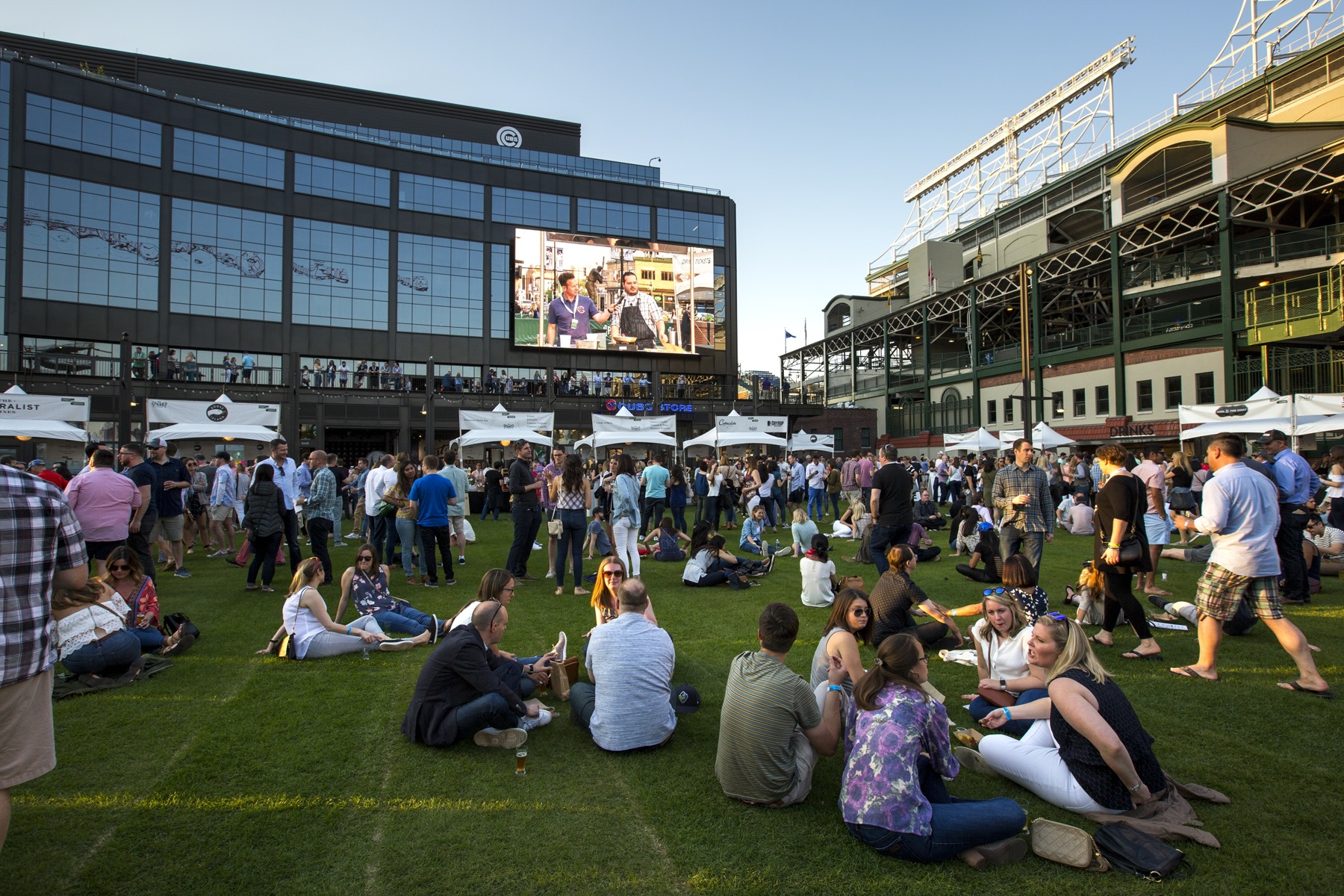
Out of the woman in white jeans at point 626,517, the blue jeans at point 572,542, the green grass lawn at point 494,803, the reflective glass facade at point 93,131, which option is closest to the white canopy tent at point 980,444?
the woman in white jeans at point 626,517

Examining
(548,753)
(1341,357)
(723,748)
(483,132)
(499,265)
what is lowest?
(548,753)

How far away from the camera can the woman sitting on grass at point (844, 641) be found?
14.1 ft

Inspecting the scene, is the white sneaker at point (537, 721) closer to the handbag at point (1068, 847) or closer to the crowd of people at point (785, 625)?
the crowd of people at point (785, 625)

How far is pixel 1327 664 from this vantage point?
230 inches

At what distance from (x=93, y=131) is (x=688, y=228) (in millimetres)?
31000

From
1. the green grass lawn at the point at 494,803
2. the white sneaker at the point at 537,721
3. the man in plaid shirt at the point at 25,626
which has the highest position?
the man in plaid shirt at the point at 25,626

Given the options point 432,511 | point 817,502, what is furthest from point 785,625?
point 817,502

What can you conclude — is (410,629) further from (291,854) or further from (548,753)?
(291,854)

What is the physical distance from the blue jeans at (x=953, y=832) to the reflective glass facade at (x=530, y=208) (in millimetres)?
43515

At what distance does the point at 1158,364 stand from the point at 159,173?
46.8 meters

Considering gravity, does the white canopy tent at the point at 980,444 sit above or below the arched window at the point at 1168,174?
below

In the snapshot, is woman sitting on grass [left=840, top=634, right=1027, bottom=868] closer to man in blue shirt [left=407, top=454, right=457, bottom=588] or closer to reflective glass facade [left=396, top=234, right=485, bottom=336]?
man in blue shirt [left=407, top=454, right=457, bottom=588]

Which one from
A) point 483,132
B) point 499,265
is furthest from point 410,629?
point 483,132

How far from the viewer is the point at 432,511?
30.8 ft
